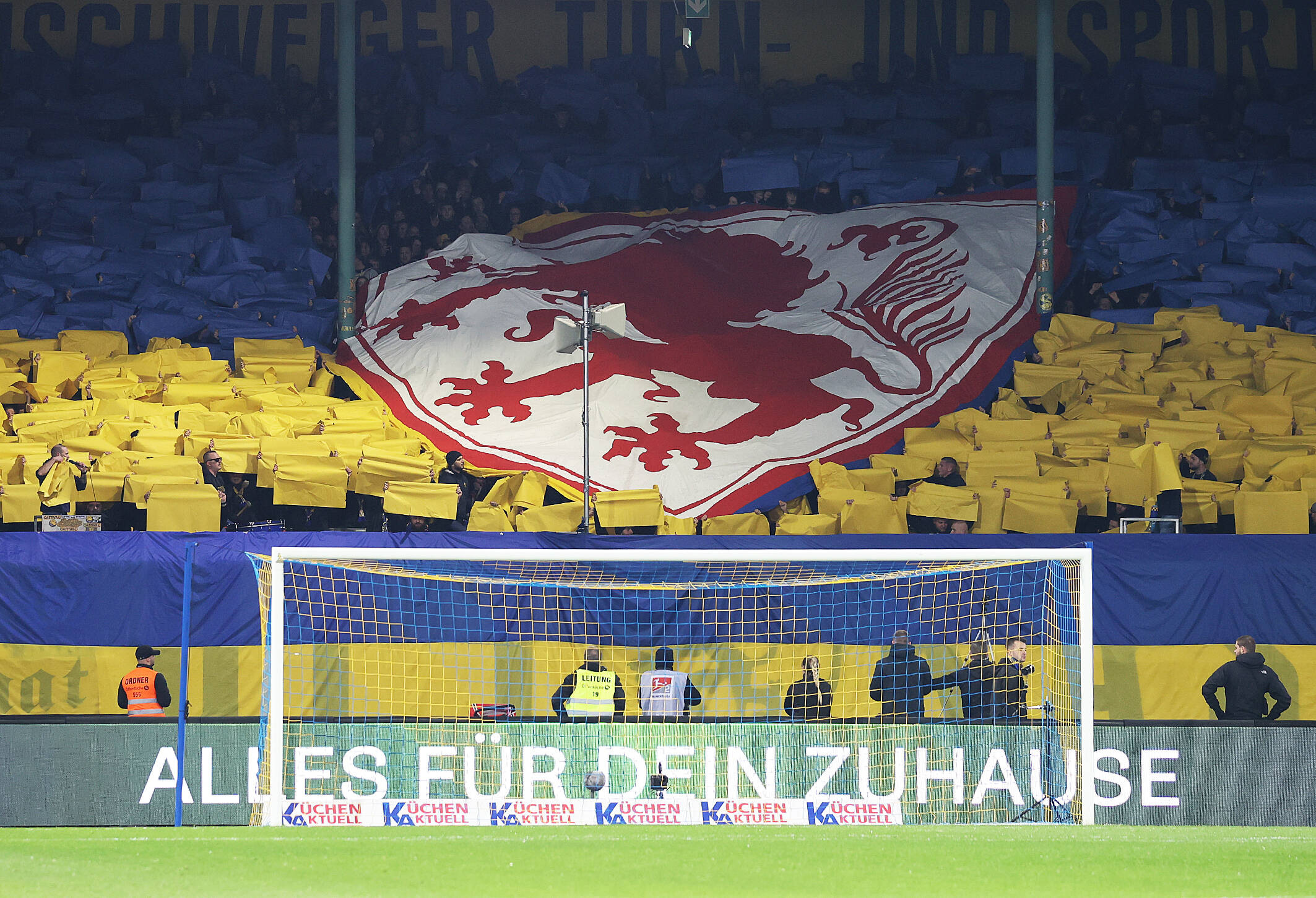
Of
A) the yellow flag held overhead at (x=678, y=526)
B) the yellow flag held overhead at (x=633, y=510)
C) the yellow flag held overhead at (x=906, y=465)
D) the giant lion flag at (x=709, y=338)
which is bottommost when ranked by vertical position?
the yellow flag held overhead at (x=678, y=526)

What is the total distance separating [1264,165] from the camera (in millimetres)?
18953

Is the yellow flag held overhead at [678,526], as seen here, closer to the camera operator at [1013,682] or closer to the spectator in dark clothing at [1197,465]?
the camera operator at [1013,682]

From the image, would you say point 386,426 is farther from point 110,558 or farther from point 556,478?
point 110,558

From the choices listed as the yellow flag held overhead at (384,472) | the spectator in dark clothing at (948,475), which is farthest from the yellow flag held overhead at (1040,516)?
the yellow flag held overhead at (384,472)

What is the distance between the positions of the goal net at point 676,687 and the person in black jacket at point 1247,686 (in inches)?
42.4

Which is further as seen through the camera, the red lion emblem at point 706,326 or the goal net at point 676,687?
the red lion emblem at point 706,326

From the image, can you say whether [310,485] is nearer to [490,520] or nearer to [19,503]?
[490,520]

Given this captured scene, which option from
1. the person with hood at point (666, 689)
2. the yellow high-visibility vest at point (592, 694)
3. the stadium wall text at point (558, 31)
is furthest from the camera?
the stadium wall text at point (558, 31)

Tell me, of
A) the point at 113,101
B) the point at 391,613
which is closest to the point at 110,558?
the point at 391,613

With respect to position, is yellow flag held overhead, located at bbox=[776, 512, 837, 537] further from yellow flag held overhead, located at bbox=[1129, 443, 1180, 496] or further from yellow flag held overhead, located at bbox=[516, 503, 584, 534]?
yellow flag held overhead, located at bbox=[1129, 443, 1180, 496]

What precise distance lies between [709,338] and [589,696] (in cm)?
626

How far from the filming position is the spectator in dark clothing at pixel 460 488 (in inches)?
547

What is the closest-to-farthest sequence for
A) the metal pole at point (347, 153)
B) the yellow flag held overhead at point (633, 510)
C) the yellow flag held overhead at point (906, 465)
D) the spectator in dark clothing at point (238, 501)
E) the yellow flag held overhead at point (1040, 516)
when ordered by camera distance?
the yellow flag held overhead at point (1040, 516), the yellow flag held overhead at point (633, 510), the spectator in dark clothing at point (238, 501), the yellow flag held overhead at point (906, 465), the metal pole at point (347, 153)

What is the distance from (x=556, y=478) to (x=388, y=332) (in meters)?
3.99
